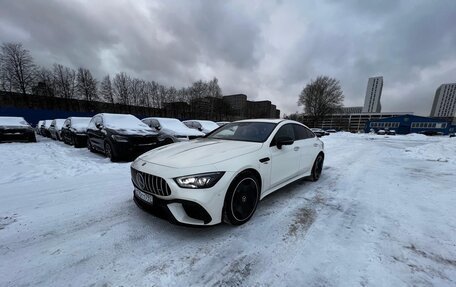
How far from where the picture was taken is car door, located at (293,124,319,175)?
13.1ft

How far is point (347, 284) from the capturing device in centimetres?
170

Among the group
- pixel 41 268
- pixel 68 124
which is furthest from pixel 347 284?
pixel 68 124

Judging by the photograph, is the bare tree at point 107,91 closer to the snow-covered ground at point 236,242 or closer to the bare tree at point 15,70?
the bare tree at point 15,70

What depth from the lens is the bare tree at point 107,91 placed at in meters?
43.4

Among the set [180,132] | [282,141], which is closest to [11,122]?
[180,132]

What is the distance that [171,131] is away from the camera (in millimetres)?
8602

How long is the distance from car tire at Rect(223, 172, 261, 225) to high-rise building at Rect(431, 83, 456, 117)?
467 feet

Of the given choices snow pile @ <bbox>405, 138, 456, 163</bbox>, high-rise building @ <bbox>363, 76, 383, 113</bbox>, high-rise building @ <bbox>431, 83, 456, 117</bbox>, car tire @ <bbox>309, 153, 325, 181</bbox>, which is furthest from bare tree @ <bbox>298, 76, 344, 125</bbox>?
high-rise building @ <bbox>431, 83, 456, 117</bbox>

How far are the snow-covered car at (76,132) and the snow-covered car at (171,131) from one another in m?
2.95

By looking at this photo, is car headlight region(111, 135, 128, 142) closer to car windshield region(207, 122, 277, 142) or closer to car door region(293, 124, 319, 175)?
car windshield region(207, 122, 277, 142)

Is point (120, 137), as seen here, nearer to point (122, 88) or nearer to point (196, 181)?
point (196, 181)

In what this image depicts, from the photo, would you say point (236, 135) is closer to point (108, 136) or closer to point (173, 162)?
point (173, 162)

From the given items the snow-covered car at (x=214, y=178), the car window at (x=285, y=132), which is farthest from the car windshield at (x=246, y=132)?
the car window at (x=285, y=132)

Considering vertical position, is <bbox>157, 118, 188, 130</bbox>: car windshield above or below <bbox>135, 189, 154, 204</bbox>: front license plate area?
above
